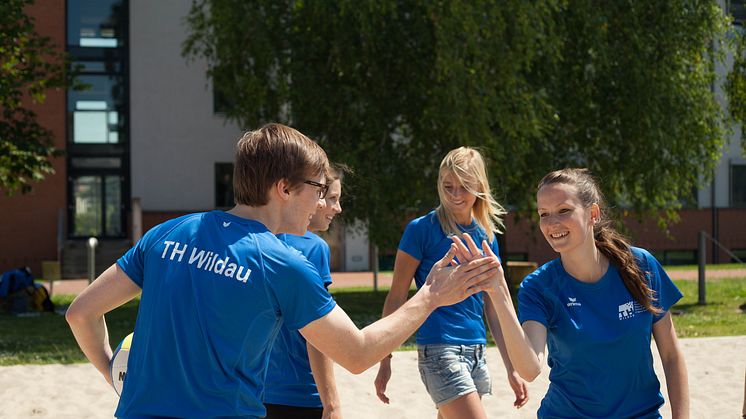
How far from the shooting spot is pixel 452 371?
181 inches

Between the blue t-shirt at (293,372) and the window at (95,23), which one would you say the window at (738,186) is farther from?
the blue t-shirt at (293,372)

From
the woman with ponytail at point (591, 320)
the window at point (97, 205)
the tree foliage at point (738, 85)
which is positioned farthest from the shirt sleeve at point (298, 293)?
the window at point (97, 205)

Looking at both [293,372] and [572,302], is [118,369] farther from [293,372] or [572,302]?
[572,302]

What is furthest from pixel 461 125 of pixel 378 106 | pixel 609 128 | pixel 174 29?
pixel 174 29

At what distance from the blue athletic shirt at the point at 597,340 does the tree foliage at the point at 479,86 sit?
10862 millimetres

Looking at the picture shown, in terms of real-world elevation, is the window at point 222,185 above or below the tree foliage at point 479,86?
below

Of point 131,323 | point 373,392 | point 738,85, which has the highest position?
point 738,85

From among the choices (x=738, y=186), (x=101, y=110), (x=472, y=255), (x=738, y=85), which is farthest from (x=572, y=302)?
(x=738, y=186)

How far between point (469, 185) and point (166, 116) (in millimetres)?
26193

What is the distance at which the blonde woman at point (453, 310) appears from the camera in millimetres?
4604

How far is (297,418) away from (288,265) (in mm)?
1559

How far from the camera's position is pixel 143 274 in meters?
2.60

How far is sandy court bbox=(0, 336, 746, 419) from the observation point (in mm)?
7699

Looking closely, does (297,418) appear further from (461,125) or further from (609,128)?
(609,128)
